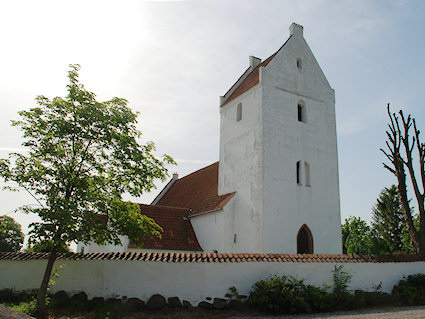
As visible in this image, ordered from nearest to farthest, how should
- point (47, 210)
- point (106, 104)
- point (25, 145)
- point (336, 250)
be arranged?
point (47, 210), point (25, 145), point (106, 104), point (336, 250)

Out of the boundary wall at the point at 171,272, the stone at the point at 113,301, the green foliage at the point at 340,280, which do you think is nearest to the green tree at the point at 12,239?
the boundary wall at the point at 171,272

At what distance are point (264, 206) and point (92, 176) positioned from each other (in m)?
9.75

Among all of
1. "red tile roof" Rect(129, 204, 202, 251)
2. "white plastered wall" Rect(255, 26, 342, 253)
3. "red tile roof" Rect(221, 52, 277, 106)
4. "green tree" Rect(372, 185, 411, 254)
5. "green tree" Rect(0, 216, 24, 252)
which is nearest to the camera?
"white plastered wall" Rect(255, 26, 342, 253)

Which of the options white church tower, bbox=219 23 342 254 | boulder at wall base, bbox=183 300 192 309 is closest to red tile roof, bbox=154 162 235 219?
white church tower, bbox=219 23 342 254

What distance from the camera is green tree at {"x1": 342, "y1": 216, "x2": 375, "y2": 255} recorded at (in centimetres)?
4515

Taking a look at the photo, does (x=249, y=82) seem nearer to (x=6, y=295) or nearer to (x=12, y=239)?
(x=6, y=295)

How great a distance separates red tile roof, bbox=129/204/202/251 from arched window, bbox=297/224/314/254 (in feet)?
18.7

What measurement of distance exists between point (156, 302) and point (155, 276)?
2.81 feet

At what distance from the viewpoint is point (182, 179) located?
33812 mm

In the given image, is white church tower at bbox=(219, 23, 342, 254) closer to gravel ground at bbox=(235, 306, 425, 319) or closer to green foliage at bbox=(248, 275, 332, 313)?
green foliage at bbox=(248, 275, 332, 313)

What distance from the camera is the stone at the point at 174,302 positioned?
38.1ft

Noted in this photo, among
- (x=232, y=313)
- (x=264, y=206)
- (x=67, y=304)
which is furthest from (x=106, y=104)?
(x=264, y=206)

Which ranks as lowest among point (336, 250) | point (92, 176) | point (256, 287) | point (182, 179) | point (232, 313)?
point (232, 313)

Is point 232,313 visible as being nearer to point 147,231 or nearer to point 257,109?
point 147,231
